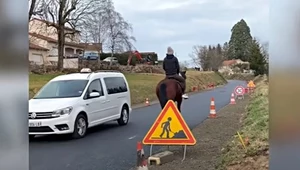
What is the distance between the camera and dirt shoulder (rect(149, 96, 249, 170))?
18.5 feet

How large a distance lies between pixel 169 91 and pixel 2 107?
505 cm

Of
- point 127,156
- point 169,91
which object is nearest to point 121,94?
point 169,91

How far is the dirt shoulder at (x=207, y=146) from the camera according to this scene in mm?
5639

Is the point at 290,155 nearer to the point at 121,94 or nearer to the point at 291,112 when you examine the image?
the point at 291,112

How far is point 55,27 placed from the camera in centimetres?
1026

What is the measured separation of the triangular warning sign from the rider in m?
1.59

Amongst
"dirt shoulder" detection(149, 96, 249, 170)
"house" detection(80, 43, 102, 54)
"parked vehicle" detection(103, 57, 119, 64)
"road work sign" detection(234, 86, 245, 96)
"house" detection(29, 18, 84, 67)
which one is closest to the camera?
"dirt shoulder" detection(149, 96, 249, 170)

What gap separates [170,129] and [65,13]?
4.46 m

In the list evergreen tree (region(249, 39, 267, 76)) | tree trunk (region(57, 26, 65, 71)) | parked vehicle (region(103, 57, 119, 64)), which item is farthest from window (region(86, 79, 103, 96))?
evergreen tree (region(249, 39, 267, 76))

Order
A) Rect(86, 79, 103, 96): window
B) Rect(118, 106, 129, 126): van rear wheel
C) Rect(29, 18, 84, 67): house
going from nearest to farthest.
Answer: Rect(86, 79, 103, 96): window → Rect(118, 106, 129, 126): van rear wheel → Rect(29, 18, 84, 67): house

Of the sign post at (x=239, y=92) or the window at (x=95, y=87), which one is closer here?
the window at (x=95, y=87)

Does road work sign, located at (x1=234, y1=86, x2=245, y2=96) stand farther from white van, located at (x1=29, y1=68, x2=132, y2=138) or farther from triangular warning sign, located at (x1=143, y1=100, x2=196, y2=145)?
triangular warning sign, located at (x1=143, y1=100, x2=196, y2=145)

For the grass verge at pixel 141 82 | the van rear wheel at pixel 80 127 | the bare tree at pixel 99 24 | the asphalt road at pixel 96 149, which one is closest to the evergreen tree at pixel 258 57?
the asphalt road at pixel 96 149

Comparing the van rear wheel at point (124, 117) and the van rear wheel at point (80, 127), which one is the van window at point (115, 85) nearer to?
the van rear wheel at point (124, 117)
